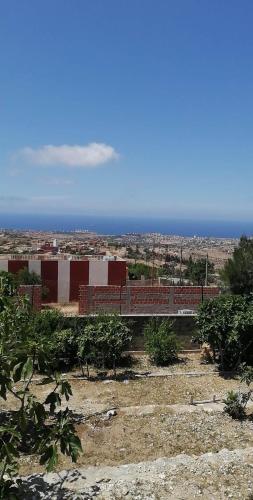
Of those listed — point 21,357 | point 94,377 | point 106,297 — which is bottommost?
point 94,377

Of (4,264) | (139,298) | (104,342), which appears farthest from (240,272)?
(4,264)

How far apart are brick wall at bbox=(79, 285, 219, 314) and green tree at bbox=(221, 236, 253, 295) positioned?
5.20m

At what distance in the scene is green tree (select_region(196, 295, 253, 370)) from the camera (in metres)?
11.2

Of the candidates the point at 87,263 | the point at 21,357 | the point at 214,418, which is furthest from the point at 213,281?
the point at 21,357

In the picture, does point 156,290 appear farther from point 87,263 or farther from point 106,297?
point 87,263

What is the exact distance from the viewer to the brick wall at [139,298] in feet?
A: 51.6

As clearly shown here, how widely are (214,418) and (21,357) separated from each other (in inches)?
226

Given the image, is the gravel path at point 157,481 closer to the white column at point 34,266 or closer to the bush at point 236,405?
the bush at point 236,405

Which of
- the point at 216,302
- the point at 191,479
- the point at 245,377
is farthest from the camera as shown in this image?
the point at 216,302

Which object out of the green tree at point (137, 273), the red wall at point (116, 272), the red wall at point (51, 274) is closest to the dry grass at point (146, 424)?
the red wall at point (51, 274)

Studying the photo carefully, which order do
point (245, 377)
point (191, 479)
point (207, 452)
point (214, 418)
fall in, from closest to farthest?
point (191, 479), point (207, 452), point (214, 418), point (245, 377)

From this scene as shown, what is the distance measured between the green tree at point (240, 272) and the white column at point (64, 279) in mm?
8370

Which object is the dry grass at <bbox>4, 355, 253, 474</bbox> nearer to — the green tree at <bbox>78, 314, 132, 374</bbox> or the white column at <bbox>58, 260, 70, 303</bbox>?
the green tree at <bbox>78, 314, 132, 374</bbox>

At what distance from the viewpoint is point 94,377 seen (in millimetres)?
11000
